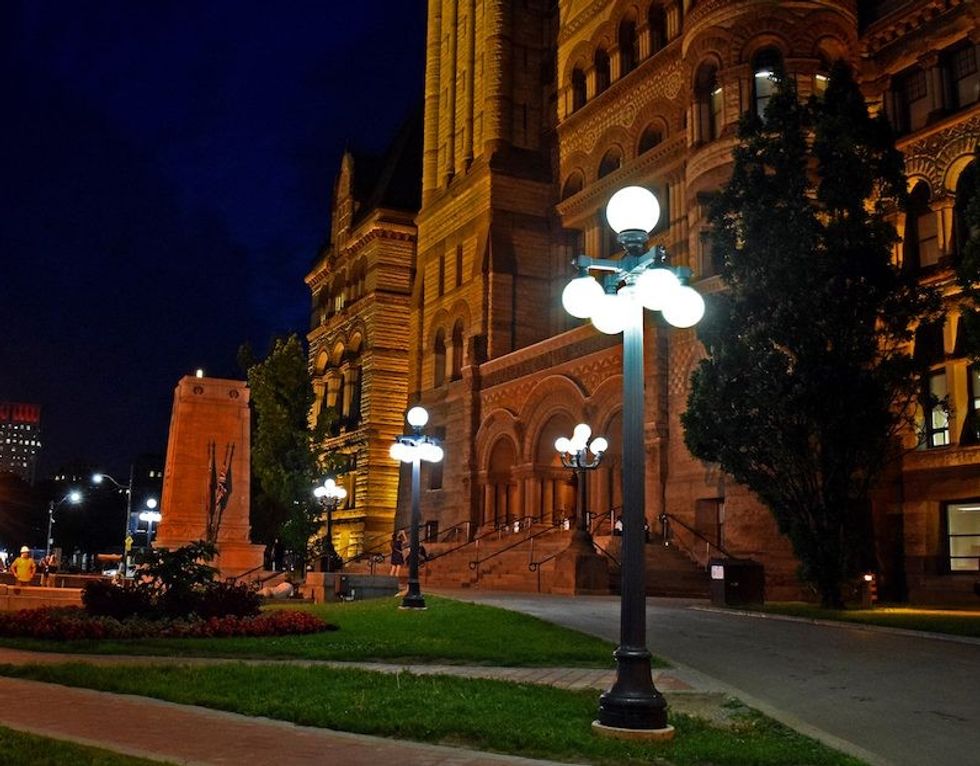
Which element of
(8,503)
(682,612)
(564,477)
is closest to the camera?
(682,612)

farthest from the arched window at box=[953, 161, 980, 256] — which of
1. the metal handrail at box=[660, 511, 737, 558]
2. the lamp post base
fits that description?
the lamp post base

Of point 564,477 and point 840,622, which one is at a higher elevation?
point 564,477

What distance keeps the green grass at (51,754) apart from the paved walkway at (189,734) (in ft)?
0.63

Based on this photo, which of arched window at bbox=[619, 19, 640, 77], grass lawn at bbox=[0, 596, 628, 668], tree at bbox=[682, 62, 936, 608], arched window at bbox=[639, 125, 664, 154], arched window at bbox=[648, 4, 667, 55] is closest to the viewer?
grass lawn at bbox=[0, 596, 628, 668]

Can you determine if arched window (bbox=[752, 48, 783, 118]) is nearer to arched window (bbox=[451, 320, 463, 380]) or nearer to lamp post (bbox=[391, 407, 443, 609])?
lamp post (bbox=[391, 407, 443, 609])

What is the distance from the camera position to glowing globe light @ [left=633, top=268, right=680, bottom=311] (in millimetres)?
8516

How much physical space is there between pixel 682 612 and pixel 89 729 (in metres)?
14.9

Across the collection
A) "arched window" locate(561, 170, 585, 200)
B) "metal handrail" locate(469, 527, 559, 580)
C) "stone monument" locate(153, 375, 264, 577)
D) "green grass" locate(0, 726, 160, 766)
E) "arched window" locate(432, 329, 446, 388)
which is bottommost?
"green grass" locate(0, 726, 160, 766)

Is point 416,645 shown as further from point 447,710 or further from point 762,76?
point 762,76

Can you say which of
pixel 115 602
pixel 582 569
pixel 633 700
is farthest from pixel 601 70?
pixel 633 700

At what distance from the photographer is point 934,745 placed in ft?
27.2

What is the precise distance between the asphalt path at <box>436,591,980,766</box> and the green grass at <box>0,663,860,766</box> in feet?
2.53

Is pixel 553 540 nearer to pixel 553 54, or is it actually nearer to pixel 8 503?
pixel 553 54

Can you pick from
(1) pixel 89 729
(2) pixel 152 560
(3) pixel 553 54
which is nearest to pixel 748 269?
(2) pixel 152 560
